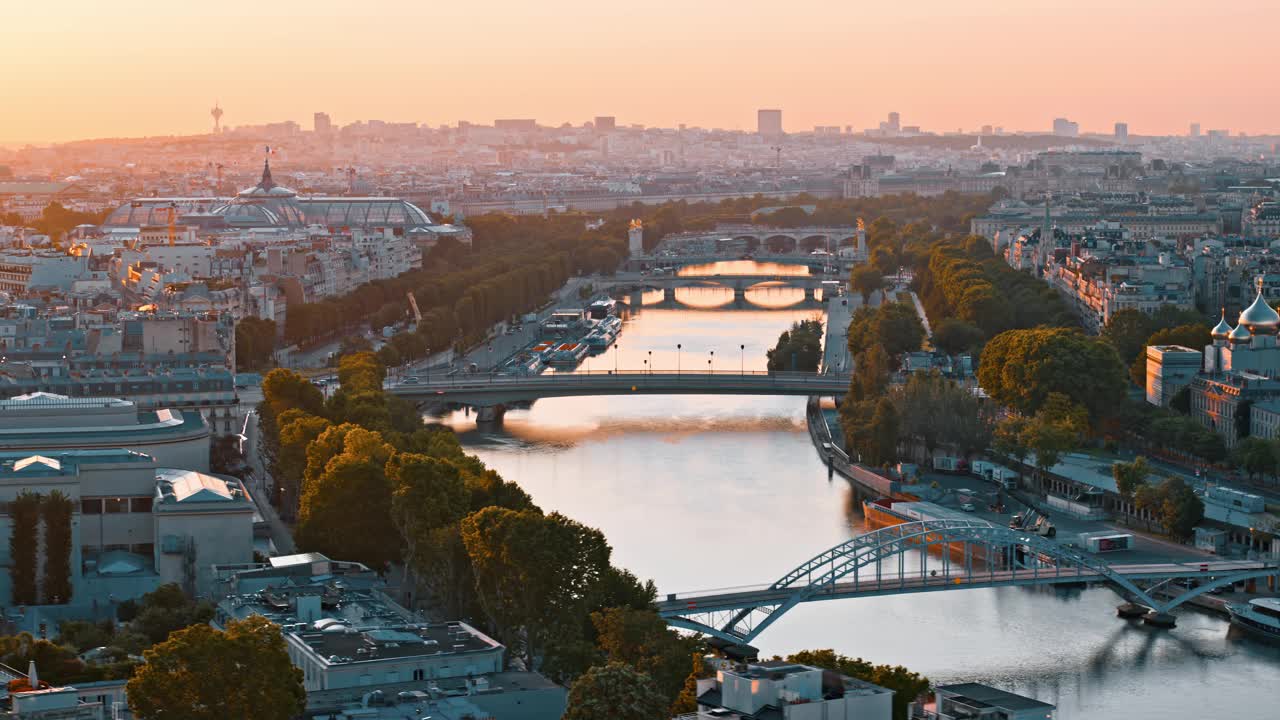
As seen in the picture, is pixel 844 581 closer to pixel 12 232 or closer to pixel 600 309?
pixel 600 309

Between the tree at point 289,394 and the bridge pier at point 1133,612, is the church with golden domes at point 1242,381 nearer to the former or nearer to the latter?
the bridge pier at point 1133,612

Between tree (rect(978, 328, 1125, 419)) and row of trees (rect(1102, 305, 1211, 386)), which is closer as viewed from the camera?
tree (rect(978, 328, 1125, 419))

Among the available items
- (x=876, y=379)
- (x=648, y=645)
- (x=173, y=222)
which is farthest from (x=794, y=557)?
(x=173, y=222)

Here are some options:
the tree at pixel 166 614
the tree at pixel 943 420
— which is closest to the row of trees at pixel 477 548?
the tree at pixel 166 614

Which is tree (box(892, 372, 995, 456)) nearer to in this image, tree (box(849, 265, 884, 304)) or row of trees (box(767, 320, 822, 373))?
row of trees (box(767, 320, 822, 373))

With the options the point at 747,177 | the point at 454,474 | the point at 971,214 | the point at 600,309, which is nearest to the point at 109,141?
the point at 747,177

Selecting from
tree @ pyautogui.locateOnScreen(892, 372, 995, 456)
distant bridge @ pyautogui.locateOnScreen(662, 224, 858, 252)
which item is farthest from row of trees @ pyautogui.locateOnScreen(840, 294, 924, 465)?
distant bridge @ pyautogui.locateOnScreen(662, 224, 858, 252)
